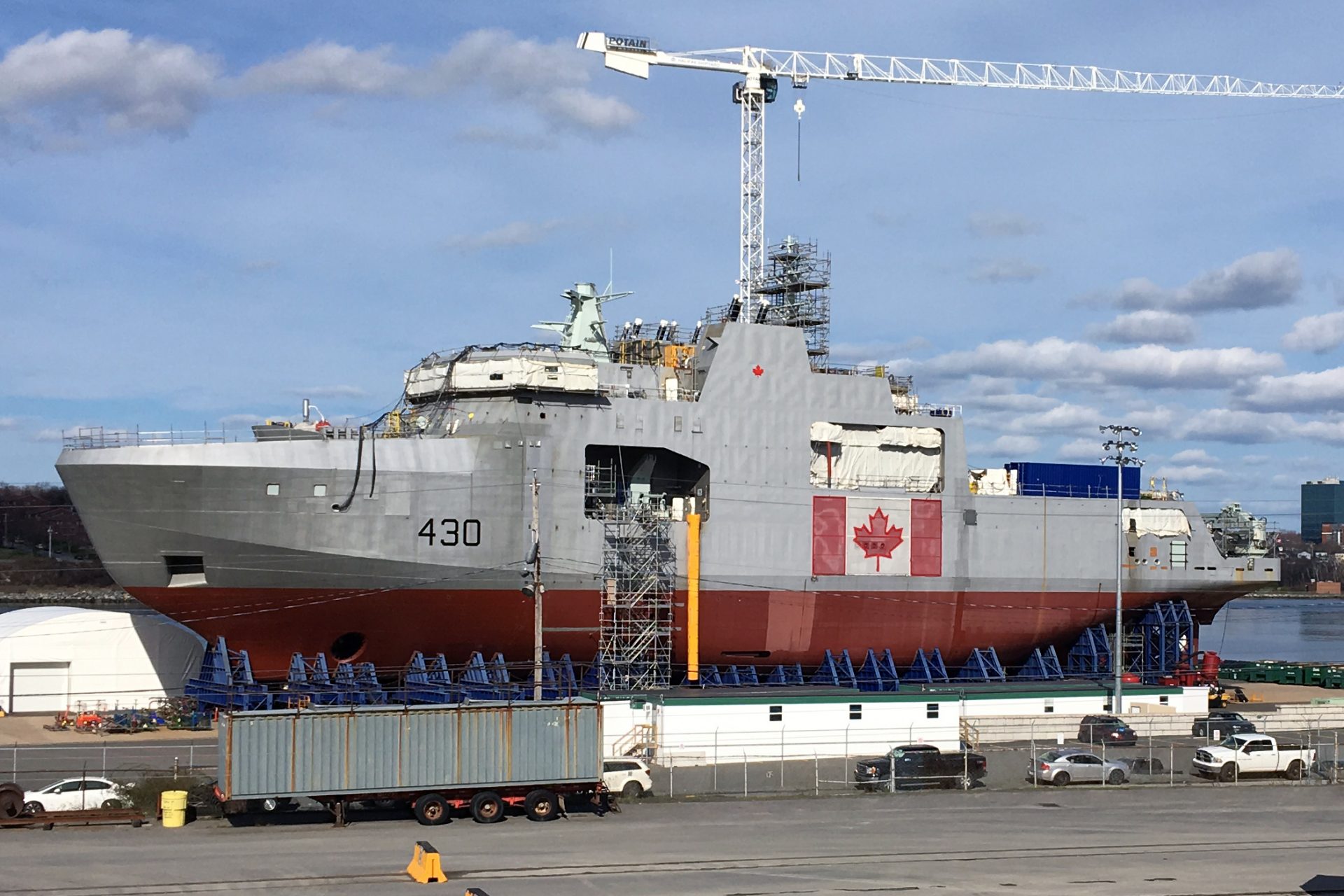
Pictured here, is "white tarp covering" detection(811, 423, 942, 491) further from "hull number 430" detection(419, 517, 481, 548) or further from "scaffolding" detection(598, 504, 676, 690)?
"hull number 430" detection(419, 517, 481, 548)

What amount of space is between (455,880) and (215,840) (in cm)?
722

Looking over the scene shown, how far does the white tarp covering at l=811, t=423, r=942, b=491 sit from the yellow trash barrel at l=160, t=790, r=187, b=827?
29.5 metres

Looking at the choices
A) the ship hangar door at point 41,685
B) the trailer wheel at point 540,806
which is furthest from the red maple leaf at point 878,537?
the ship hangar door at point 41,685

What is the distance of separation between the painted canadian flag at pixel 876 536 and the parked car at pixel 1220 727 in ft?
39.0

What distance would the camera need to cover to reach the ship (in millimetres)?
48344

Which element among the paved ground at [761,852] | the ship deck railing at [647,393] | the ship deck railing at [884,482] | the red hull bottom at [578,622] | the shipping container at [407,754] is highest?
the ship deck railing at [647,393]

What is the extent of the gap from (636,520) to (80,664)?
22.5 meters

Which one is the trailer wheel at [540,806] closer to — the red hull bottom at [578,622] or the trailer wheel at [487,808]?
the trailer wheel at [487,808]

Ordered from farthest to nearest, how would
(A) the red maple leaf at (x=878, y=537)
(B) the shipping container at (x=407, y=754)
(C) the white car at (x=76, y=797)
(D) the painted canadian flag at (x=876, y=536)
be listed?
(A) the red maple leaf at (x=878, y=537) < (D) the painted canadian flag at (x=876, y=536) < (C) the white car at (x=76, y=797) < (B) the shipping container at (x=407, y=754)

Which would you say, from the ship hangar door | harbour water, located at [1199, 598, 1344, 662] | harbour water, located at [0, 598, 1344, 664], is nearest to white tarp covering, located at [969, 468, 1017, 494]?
the ship hangar door

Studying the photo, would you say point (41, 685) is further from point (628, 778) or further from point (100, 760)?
point (628, 778)

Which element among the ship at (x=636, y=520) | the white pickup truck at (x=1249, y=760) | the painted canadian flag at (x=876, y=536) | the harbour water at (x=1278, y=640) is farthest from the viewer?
the harbour water at (x=1278, y=640)

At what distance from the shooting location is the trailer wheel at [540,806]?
114ft

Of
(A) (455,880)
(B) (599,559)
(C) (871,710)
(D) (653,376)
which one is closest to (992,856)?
(A) (455,880)
